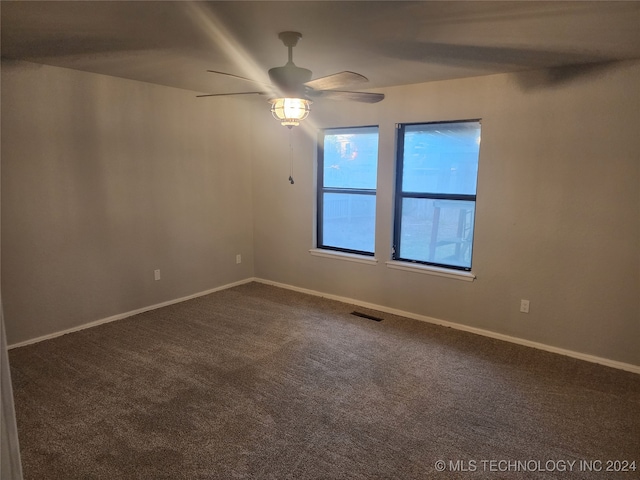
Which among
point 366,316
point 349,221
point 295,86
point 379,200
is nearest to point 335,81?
point 295,86

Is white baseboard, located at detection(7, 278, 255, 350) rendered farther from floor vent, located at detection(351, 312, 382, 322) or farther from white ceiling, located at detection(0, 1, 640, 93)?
white ceiling, located at detection(0, 1, 640, 93)

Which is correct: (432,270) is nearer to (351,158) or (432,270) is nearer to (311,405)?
(351,158)

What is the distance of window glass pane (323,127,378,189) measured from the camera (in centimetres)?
436

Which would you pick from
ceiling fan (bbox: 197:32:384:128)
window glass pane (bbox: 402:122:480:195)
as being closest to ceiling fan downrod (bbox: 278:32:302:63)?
ceiling fan (bbox: 197:32:384:128)

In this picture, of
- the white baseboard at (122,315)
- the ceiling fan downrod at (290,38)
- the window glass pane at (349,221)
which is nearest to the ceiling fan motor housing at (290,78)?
the ceiling fan downrod at (290,38)

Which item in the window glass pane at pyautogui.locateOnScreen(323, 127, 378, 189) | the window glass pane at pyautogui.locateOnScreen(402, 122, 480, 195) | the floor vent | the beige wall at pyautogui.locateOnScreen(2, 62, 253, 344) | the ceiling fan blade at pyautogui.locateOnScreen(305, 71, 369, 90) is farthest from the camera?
the window glass pane at pyautogui.locateOnScreen(323, 127, 378, 189)

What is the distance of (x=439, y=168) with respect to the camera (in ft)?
12.9

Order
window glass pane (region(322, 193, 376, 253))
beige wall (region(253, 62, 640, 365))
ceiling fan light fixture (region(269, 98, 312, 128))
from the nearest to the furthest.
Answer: ceiling fan light fixture (region(269, 98, 312, 128)), beige wall (region(253, 62, 640, 365)), window glass pane (region(322, 193, 376, 253))

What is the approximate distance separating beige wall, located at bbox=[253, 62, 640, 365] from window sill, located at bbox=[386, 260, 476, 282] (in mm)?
61

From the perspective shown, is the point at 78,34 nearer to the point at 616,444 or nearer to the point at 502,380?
the point at 502,380

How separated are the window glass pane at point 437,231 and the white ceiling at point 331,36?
1186 mm

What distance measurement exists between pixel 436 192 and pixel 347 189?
1.03 meters

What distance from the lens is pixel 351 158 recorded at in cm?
453

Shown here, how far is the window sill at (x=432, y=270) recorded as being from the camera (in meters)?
3.78
